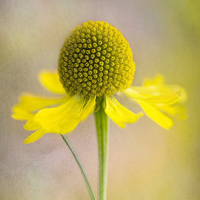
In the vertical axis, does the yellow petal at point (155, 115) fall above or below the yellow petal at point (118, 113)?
below

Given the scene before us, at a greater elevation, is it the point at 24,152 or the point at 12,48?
the point at 12,48

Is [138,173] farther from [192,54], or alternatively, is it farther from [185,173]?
[192,54]

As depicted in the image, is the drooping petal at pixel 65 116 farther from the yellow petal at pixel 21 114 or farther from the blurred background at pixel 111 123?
the blurred background at pixel 111 123

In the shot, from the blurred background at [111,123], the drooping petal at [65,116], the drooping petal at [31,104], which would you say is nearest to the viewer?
the drooping petal at [65,116]

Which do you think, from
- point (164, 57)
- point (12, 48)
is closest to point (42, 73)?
point (12, 48)

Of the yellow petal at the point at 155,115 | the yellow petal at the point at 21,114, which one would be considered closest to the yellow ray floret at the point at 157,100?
the yellow petal at the point at 155,115

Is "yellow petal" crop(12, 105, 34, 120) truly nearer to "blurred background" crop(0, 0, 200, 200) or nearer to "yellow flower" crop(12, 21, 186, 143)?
"yellow flower" crop(12, 21, 186, 143)
